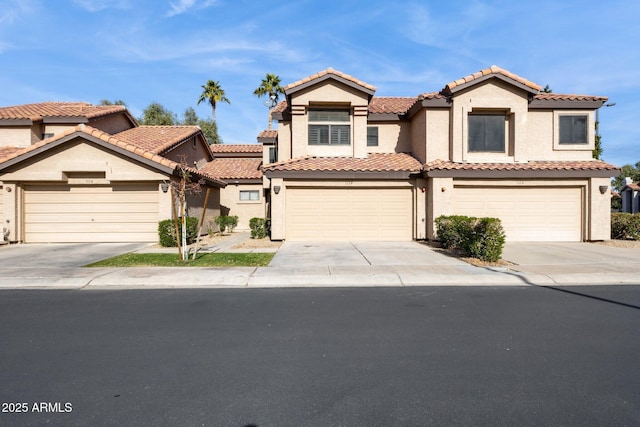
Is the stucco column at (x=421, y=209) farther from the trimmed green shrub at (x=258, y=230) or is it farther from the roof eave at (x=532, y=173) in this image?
the trimmed green shrub at (x=258, y=230)

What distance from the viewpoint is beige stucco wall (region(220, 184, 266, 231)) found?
21.5 m

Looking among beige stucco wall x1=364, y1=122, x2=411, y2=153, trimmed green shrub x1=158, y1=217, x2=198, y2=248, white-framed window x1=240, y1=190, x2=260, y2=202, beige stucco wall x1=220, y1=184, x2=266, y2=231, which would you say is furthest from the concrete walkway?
white-framed window x1=240, y1=190, x2=260, y2=202

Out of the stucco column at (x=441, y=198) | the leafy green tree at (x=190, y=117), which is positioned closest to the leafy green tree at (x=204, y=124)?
the leafy green tree at (x=190, y=117)

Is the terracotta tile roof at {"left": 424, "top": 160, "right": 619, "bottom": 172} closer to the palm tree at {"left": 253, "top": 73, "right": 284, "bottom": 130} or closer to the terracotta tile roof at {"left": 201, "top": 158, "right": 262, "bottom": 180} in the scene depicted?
the terracotta tile roof at {"left": 201, "top": 158, "right": 262, "bottom": 180}

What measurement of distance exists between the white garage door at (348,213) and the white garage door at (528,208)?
251 centimetres

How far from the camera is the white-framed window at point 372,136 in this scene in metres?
17.5

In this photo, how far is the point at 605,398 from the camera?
315 cm

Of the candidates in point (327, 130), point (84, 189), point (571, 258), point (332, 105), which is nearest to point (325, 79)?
point (332, 105)

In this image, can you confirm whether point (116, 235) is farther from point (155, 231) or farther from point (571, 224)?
point (571, 224)

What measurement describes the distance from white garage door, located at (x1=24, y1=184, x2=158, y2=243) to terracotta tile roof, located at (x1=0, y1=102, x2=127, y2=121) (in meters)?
5.61

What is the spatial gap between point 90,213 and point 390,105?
50.4 ft

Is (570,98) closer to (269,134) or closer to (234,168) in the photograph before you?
(269,134)

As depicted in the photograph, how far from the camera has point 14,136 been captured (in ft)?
58.6

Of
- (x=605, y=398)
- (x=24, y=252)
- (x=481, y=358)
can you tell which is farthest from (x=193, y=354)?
(x=24, y=252)
